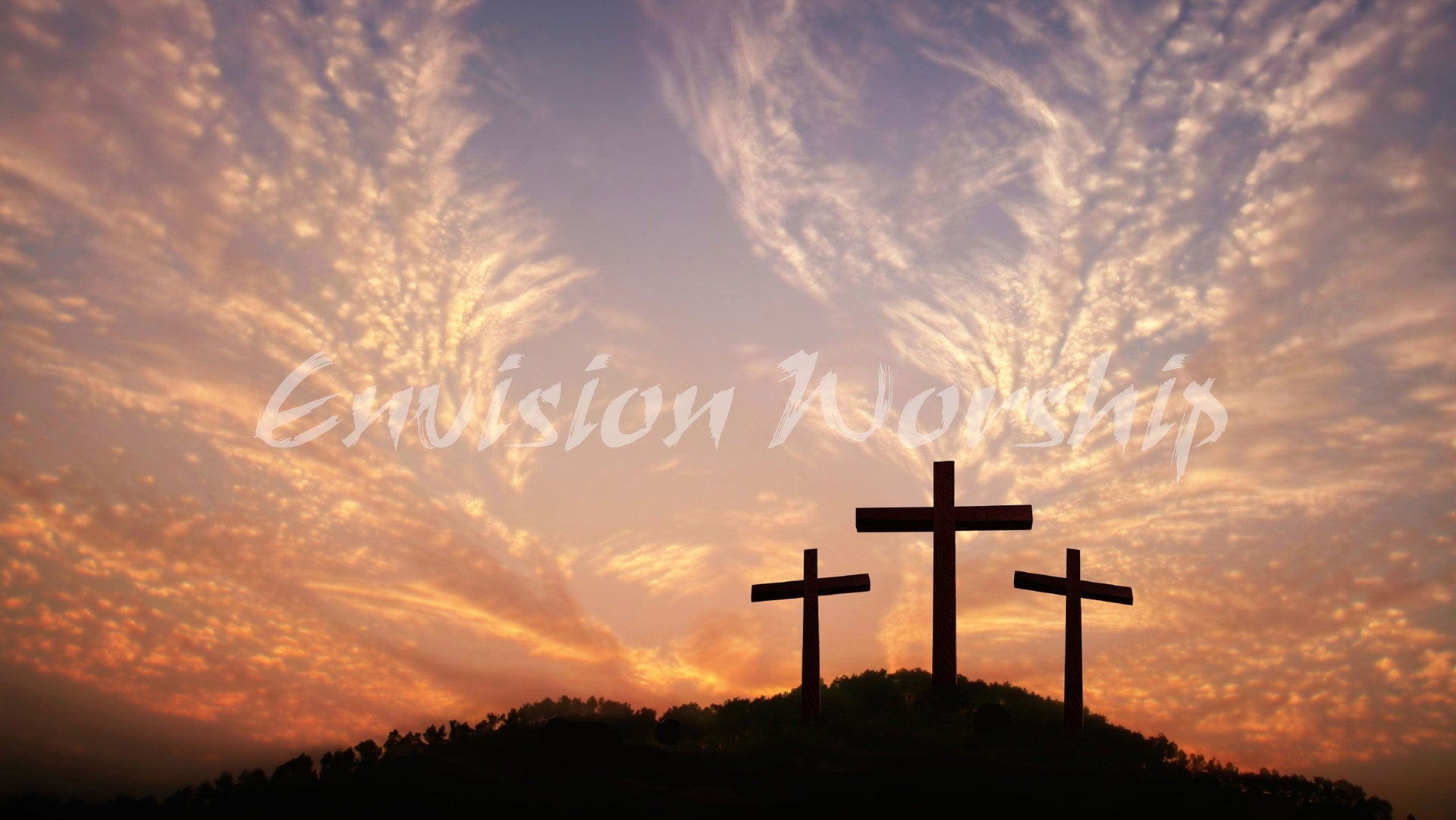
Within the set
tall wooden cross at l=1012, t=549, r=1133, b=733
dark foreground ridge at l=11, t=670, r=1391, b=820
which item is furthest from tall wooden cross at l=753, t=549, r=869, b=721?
tall wooden cross at l=1012, t=549, r=1133, b=733

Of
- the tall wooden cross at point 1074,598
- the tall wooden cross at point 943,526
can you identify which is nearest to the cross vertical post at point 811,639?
the tall wooden cross at point 943,526

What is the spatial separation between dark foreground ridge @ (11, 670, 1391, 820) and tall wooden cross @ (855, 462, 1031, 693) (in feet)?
2.79

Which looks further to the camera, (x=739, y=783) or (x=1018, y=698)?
(x=1018, y=698)

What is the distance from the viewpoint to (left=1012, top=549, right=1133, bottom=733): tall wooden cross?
64.3ft

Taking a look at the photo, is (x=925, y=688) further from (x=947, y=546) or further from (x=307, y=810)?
(x=307, y=810)

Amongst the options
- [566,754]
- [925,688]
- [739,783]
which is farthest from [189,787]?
[925,688]

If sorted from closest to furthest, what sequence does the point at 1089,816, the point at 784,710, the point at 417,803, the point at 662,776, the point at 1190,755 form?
the point at 1089,816 → the point at 417,803 → the point at 662,776 → the point at 1190,755 → the point at 784,710

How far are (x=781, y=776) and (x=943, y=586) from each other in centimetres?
575

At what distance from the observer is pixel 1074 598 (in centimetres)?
2017

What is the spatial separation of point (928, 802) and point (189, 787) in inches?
507

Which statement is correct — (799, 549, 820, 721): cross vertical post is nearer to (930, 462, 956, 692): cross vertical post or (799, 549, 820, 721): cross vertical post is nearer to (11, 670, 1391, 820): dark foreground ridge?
(11, 670, 1391, 820): dark foreground ridge

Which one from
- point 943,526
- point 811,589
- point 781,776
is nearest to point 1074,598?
point 943,526

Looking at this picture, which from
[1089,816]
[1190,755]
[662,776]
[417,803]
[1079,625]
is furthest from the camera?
[1079,625]

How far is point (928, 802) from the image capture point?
14992 mm
